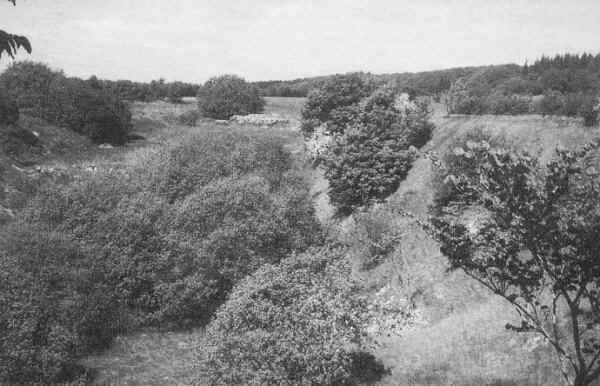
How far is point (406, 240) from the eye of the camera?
76.2 feet

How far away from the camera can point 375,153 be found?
1118 inches

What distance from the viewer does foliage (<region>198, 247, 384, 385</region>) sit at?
12695 millimetres

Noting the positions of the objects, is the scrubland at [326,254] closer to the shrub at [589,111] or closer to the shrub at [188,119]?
the shrub at [589,111]

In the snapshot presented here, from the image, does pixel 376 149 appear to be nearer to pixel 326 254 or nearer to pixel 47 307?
pixel 326 254

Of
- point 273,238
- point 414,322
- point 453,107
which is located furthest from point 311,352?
→ point 453,107

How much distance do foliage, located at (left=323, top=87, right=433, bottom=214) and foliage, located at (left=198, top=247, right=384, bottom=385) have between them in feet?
41.3

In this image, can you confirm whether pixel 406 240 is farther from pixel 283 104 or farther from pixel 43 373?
pixel 283 104

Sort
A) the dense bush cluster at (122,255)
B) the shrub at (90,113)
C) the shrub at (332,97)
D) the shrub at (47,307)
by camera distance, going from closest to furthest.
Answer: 1. the shrub at (47,307)
2. the dense bush cluster at (122,255)
3. the shrub at (332,97)
4. the shrub at (90,113)

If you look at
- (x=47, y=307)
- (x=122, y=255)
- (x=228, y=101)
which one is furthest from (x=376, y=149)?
(x=228, y=101)

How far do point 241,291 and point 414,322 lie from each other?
7.24 m

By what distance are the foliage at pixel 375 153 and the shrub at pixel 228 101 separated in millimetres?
40164

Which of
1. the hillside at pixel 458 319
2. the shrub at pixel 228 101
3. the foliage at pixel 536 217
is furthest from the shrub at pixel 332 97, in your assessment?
the foliage at pixel 536 217

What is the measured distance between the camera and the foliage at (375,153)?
2784 cm

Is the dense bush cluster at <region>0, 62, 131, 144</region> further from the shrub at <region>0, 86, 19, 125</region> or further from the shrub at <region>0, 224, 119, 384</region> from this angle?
the shrub at <region>0, 224, 119, 384</region>
